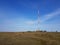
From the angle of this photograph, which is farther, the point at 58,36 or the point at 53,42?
the point at 58,36

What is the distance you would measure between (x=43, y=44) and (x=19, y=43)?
3.29m

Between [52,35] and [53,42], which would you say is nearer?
[53,42]

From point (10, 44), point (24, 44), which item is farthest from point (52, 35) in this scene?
point (10, 44)

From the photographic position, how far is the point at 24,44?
62.5 feet

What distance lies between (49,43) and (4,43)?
624 cm

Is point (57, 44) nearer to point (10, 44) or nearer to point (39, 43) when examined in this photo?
point (39, 43)

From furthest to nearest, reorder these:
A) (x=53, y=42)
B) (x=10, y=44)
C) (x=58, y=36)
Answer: (x=58, y=36), (x=53, y=42), (x=10, y=44)

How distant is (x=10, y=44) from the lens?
62.0ft

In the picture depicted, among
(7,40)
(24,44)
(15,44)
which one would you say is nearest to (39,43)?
(24,44)

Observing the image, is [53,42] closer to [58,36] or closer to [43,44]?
[43,44]

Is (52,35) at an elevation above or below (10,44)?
above

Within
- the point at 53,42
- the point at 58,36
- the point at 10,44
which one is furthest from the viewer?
the point at 58,36

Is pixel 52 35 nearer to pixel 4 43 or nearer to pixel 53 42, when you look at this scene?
pixel 53 42

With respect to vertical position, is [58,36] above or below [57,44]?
above
